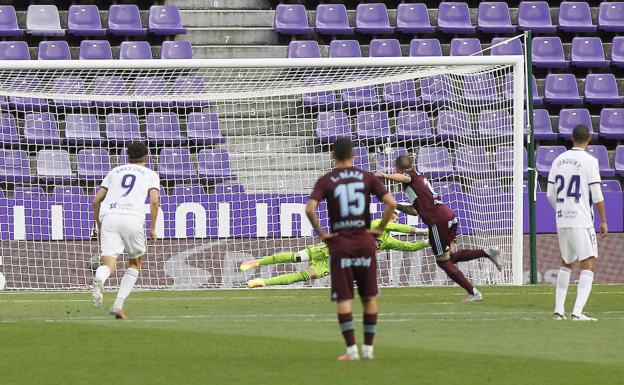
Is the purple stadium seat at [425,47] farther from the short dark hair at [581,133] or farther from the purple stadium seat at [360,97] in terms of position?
the short dark hair at [581,133]

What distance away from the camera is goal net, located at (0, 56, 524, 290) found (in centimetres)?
2116

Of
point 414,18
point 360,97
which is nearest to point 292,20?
point 414,18

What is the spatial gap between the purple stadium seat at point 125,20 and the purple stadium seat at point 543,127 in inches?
303

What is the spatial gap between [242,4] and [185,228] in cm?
750

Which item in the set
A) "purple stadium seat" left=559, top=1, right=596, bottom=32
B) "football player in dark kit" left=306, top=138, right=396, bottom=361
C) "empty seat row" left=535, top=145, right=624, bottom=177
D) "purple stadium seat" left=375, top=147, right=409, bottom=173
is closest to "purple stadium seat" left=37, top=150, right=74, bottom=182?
"purple stadium seat" left=375, top=147, right=409, bottom=173

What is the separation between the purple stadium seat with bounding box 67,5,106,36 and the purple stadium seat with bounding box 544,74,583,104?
28.8 feet

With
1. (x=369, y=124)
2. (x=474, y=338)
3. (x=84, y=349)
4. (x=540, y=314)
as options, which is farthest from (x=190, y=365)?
(x=369, y=124)

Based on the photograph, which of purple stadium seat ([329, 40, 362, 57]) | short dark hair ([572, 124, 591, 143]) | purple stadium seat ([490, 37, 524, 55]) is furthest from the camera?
purple stadium seat ([490, 37, 524, 55])

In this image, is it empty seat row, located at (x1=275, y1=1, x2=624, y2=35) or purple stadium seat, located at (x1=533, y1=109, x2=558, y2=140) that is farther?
empty seat row, located at (x1=275, y1=1, x2=624, y2=35)

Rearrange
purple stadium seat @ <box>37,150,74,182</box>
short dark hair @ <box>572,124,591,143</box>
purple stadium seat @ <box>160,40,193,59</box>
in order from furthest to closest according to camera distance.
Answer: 1. purple stadium seat @ <box>160,40,193,59</box>
2. purple stadium seat @ <box>37,150,74,182</box>
3. short dark hair @ <box>572,124,591,143</box>

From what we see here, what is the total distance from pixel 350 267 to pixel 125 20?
16.1 meters

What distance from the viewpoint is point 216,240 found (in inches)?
848

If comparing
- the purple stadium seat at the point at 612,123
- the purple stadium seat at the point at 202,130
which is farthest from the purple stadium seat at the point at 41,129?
the purple stadium seat at the point at 612,123

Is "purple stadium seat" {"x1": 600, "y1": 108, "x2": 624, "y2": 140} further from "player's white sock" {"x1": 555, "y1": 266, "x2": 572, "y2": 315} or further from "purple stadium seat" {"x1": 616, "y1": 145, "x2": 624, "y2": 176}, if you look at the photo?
"player's white sock" {"x1": 555, "y1": 266, "x2": 572, "y2": 315}
